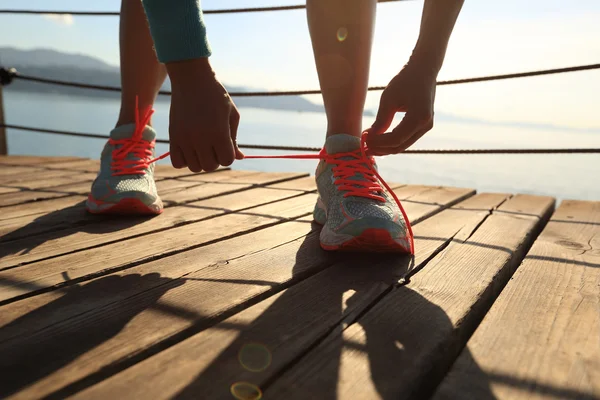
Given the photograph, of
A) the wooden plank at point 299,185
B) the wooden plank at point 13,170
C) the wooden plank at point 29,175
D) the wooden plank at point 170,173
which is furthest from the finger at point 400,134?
the wooden plank at point 13,170

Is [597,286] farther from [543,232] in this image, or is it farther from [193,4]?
[193,4]

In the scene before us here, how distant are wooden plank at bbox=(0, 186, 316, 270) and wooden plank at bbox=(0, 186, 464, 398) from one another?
0.21 metres

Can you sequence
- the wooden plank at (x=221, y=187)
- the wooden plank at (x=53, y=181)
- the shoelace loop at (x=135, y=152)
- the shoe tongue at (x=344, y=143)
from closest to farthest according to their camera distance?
the shoe tongue at (x=344, y=143)
the shoelace loop at (x=135, y=152)
the wooden plank at (x=221, y=187)
the wooden plank at (x=53, y=181)

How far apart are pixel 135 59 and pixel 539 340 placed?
125cm

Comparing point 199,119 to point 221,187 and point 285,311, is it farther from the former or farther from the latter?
point 221,187

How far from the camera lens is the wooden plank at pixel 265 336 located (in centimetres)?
48

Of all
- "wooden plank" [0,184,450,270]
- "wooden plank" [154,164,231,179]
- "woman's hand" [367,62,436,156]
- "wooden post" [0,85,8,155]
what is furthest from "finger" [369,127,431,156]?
"wooden post" [0,85,8,155]

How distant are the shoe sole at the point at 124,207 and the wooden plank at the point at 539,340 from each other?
35.3 inches

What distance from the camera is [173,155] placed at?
806mm

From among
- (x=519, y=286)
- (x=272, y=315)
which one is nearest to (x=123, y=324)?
(x=272, y=315)

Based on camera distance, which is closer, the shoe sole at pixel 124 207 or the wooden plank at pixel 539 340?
→ the wooden plank at pixel 539 340

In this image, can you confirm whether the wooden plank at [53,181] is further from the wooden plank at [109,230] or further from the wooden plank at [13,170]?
the wooden plank at [109,230]

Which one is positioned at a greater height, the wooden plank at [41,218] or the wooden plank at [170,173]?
the wooden plank at [41,218]

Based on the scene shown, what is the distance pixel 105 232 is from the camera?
3.64 feet
